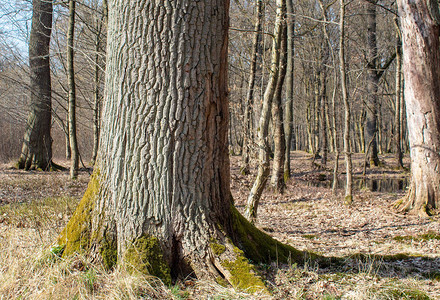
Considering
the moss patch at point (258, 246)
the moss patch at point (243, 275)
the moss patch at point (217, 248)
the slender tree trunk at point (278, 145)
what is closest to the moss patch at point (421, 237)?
the moss patch at point (258, 246)

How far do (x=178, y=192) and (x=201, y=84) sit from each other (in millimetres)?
987

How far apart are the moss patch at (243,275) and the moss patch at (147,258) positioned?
1.73ft

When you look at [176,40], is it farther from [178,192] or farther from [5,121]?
[5,121]

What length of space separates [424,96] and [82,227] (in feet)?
23.0

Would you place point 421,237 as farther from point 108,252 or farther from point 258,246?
point 108,252

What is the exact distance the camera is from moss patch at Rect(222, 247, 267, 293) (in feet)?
8.59

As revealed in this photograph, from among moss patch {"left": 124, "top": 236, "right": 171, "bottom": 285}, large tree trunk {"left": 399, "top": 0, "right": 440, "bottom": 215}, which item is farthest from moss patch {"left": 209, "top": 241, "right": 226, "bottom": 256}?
large tree trunk {"left": 399, "top": 0, "right": 440, "bottom": 215}

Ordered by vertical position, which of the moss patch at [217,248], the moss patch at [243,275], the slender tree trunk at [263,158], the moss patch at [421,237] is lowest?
the moss patch at [421,237]

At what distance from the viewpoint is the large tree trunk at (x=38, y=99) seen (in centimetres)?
1202

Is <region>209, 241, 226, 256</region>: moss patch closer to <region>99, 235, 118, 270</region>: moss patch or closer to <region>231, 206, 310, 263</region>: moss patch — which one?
<region>231, 206, 310, 263</region>: moss patch

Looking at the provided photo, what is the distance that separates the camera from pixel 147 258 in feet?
9.20

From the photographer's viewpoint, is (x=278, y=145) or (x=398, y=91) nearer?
(x=278, y=145)

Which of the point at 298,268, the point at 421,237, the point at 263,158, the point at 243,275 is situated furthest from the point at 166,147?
the point at 421,237

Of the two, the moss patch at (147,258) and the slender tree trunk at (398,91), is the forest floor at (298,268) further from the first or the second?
the slender tree trunk at (398,91)
